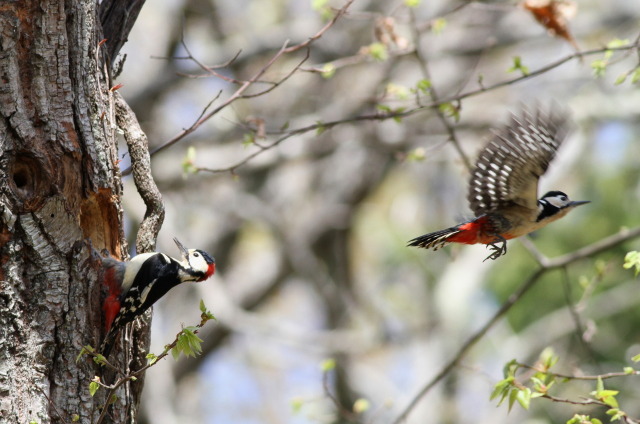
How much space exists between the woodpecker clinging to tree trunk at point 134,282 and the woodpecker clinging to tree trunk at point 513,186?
1.26 m

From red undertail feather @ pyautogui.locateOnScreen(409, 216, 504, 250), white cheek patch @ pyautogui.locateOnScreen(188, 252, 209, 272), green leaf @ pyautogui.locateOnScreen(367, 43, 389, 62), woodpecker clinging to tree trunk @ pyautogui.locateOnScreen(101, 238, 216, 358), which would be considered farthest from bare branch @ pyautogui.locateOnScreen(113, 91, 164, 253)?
green leaf @ pyautogui.locateOnScreen(367, 43, 389, 62)

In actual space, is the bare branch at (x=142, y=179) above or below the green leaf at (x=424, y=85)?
below

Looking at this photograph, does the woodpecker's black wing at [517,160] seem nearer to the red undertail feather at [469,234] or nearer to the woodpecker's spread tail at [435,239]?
the red undertail feather at [469,234]

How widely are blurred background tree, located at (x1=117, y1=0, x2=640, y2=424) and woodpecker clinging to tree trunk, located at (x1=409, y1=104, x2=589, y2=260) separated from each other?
2.94 m

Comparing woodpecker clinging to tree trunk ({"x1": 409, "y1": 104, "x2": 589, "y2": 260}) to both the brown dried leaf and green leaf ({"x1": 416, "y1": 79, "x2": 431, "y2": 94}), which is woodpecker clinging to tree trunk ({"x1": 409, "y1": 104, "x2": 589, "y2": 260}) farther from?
the brown dried leaf

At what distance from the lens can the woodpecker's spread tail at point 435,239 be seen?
12.6ft

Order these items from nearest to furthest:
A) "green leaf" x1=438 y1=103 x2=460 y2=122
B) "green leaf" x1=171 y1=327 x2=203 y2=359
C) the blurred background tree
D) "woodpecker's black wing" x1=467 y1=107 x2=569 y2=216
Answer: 1. "green leaf" x1=171 y1=327 x2=203 y2=359
2. "woodpecker's black wing" x1=467 y1=107 x2=569 y2=216
3. "green leaf" x1=438 y1=103 x2=460 y2=122
4. the blurred background tree

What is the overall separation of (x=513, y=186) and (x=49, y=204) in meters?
2.29

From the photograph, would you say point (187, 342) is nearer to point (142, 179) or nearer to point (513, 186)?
point (142, 179)

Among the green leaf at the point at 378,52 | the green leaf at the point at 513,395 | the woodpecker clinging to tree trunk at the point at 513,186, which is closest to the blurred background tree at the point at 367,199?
the green leaf at the point at 378,52

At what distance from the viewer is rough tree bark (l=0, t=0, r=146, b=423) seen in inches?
120

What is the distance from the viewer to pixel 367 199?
11.0 metres

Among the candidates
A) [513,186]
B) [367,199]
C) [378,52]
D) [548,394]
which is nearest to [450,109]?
[513,186]

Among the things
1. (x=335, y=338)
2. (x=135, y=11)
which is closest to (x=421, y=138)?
(x=335, y=338)
